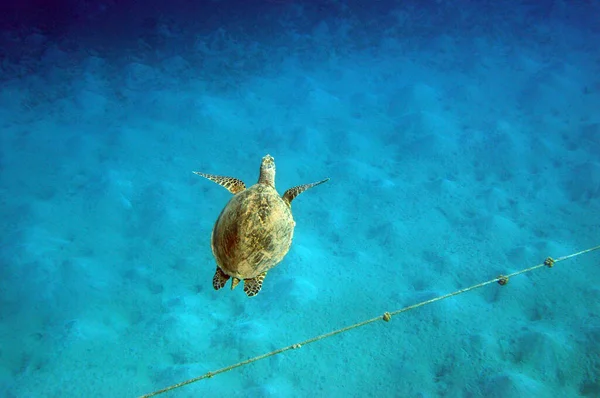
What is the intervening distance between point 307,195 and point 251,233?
7.60 feet

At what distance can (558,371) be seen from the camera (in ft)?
11.2

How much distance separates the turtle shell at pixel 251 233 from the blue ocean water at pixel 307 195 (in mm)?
927

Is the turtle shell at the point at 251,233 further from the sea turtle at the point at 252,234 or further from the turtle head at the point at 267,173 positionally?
the turtle head at the point at 267,173

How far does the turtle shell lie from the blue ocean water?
927 millimetres

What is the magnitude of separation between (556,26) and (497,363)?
872cm

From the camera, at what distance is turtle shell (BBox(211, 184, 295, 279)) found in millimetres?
2986

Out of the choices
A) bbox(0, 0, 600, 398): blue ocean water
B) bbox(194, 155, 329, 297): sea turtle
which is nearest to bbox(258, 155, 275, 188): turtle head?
bbox(194, 155, 329, 297): sea turtle

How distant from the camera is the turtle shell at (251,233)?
2.99 metres

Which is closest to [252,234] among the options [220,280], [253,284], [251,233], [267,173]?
[251,233]

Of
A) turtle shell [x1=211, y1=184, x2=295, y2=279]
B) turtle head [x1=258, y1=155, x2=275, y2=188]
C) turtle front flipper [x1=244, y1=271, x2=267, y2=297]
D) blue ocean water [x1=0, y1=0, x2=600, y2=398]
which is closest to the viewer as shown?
turtle shell [x1=211, y1=184, x2=295, y2=279]

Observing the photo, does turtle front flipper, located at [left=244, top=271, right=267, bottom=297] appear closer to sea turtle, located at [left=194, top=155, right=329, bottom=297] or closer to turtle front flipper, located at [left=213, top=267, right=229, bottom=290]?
sea turtle, located at [left=194, top=155, right=329, bottom=297]

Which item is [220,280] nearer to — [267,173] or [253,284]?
[253,284]

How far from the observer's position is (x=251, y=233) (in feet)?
9.75

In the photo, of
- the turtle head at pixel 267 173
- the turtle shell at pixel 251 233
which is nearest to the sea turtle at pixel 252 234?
the turtle shell at pixel 251 233
